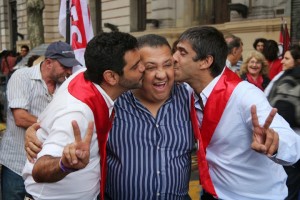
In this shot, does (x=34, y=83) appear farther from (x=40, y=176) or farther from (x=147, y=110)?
(x=40, y=176)

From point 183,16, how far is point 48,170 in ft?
46.1

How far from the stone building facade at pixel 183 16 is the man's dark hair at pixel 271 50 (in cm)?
369

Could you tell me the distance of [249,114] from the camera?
237cm

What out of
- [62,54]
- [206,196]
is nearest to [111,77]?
[206,196]

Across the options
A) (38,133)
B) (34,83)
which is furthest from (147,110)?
(34,83)

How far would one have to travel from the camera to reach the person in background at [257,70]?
20.1 feet

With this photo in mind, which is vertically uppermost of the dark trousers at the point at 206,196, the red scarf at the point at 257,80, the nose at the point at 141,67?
the nose at the point at 141,67

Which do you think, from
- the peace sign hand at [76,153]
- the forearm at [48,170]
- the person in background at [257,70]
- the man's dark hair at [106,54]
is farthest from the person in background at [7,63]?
the peace sign hand at [76,153]

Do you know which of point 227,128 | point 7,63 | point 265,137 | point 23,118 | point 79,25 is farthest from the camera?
point 7,63

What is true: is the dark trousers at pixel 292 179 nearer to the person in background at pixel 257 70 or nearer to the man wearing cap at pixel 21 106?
the man wearing cap at pixel 21 106

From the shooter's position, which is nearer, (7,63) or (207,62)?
(207,62)

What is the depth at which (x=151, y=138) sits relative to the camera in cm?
254

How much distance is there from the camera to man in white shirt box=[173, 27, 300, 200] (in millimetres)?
2363

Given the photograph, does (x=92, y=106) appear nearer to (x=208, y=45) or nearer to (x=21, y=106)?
(x=208, y=45)
